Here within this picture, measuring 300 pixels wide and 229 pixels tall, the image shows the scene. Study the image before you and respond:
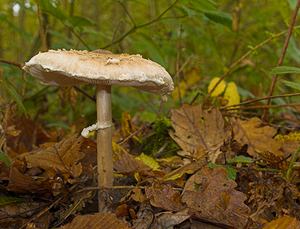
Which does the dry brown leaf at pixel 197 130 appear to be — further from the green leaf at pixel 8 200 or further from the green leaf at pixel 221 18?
the green leaf at pixel 8 200

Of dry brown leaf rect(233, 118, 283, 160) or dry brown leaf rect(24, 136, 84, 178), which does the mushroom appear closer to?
dry brown leaf rect(24, 136, 84, 178)

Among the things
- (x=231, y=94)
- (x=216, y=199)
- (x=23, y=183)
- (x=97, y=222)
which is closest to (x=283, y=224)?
(x=216, y=199)

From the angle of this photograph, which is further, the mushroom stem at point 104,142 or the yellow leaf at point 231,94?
the yellow leaf at point 231,94

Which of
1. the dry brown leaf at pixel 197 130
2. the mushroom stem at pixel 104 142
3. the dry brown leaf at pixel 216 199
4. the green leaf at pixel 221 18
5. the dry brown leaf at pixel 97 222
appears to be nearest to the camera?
the dry brown leaf at pixel 97 222

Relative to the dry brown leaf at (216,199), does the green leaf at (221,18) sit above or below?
above

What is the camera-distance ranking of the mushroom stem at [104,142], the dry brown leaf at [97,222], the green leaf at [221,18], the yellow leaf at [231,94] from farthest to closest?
1. the yellow leaf at [231,94]
2. the green leaf at [221,18]
3. the mushroom stem at [104,142]
4. the dry brown leaf at [97,222]

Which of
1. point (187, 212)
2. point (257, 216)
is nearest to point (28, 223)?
point (187, 212)

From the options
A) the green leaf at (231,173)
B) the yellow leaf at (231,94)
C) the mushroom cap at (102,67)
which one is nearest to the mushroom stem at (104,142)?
the mushroom cap at (102,67)

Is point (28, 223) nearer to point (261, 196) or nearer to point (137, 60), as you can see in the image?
point (137, 60)

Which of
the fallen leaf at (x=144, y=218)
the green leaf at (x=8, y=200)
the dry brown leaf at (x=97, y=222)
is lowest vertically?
the fallen leaf at (x=144, y=218)
